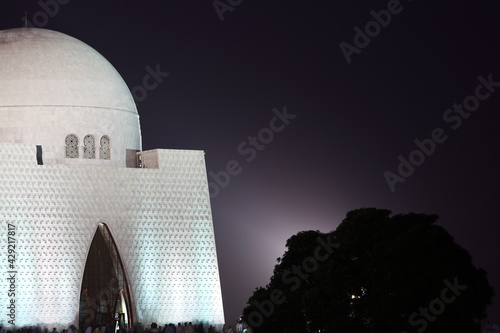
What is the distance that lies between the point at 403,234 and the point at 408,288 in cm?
168

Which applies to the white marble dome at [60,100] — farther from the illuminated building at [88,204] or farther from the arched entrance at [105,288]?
the arched entrance at [105,288]

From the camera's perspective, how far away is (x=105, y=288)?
159 ft

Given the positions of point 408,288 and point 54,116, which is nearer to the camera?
point 408,288

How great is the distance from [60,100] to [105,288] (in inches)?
286

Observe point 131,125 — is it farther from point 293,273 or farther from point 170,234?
point 293,273

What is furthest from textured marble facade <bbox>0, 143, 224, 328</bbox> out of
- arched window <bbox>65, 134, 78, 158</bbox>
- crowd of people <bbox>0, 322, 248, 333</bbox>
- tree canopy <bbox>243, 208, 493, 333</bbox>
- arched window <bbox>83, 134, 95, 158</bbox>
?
tree canopy <bbox>243, 208, 493, 333</bbox>

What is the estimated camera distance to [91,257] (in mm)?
48156

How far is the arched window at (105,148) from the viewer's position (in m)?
49.6

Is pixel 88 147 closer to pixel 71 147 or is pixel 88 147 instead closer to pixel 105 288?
pixel 71 147

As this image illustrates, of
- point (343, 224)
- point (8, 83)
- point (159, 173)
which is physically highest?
point (8, 83)

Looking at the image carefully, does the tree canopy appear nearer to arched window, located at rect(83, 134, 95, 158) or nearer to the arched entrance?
the arched entrance

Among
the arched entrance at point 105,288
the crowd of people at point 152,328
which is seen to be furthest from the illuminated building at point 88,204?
the crowd of people at point 152,328

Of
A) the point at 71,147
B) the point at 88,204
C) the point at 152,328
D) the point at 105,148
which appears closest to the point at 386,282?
the point at 152,328

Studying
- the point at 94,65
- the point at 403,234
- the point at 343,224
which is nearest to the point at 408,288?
the point at 403,234
